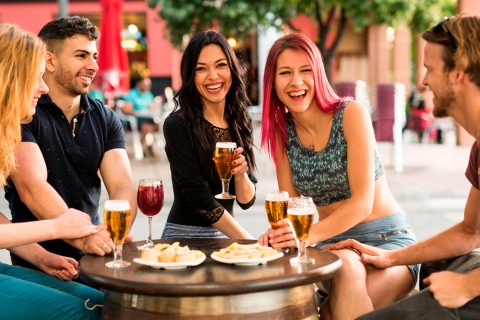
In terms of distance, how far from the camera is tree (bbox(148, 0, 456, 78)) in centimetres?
1412

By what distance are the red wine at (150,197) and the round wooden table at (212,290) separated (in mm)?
444

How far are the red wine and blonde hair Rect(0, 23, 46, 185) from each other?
563 millimetres

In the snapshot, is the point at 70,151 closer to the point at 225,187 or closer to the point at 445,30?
the point at 225,187

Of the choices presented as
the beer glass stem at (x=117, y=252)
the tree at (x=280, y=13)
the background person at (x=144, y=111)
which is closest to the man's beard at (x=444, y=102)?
the beer glass stem at (x=117, y=252)

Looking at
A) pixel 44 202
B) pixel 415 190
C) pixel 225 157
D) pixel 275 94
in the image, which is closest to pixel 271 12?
pixel 415 190

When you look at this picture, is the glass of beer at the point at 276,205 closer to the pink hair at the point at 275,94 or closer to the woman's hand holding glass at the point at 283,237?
the woman's hand holding glass at the point at 283,237

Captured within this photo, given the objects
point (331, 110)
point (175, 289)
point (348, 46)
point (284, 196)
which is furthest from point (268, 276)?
point (348, 46)

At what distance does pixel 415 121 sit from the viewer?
21.9 meters

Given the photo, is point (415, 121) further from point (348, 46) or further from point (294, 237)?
point (294, 237)

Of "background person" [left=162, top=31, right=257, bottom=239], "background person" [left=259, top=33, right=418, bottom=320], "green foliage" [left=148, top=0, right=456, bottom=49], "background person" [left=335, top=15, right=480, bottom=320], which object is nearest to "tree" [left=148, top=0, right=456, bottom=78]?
"green foliage" [left=148, top=0, right=456, bottom=49]

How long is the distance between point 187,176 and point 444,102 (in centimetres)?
161

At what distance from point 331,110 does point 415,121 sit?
18.3m

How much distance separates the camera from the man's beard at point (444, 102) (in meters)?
3.13

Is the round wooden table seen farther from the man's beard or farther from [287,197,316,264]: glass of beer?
the man's beard
